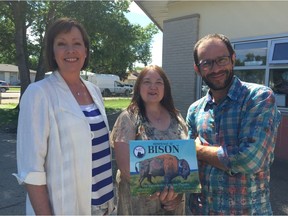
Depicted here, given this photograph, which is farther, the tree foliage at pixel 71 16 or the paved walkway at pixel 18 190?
the tree foliage at pixel 71 16

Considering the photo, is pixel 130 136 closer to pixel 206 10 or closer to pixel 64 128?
pixel 64 128

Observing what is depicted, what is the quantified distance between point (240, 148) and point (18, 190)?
14.5 ft

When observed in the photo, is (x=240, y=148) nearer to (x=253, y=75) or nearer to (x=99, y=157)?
(x=99, y=157)

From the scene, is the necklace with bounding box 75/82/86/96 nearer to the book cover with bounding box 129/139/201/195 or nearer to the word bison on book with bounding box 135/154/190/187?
the book cover with bounding box 129/139/201/195

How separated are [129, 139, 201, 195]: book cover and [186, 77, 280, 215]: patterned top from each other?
154mm

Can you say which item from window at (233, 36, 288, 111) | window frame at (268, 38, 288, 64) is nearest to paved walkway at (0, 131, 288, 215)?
window at (233, 36, 288, 111)

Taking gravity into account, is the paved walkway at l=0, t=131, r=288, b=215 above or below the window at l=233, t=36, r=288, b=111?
below

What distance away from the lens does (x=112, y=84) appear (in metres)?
41.3

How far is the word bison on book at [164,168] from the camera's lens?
205cm

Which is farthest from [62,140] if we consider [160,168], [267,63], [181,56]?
[181,56]

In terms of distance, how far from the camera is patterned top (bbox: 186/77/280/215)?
1.97 metres

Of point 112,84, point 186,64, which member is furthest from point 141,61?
point 186,64

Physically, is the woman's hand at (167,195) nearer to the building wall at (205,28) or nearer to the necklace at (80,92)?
the necklace at (80,92)

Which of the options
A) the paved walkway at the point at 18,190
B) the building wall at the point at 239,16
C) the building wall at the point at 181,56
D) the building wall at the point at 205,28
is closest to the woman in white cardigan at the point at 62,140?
the paved walkway at the point at 18,190
